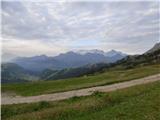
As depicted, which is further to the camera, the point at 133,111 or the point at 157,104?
the point at 157,104

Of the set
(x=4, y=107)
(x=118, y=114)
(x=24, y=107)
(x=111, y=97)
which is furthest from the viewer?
(x=4, y=107)

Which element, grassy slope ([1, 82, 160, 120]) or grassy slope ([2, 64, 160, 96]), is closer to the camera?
grassy slope ([1, 82, 160, 120])

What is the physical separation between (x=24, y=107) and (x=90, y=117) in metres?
15.8

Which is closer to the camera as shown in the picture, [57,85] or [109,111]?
[109,111]

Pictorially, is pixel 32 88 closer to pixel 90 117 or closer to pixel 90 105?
pixel 90 105

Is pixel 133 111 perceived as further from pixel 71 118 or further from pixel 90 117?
pixel 71 118

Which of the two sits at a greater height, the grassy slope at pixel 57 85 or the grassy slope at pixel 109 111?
the grassy slope at pixel 57 85

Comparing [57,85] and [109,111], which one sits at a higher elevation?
[57,85]

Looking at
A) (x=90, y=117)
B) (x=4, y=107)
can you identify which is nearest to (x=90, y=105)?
(x=90, y=117)

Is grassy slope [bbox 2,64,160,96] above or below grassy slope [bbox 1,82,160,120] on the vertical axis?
above

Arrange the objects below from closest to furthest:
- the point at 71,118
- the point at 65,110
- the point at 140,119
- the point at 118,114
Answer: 1. the point at 140,119
2. the point at 118,114
3. the point at 71,118
4. the point at 65,110

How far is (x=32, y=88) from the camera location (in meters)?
72.2

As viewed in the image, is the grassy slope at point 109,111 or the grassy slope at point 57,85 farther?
the grassy slope at point 57,85

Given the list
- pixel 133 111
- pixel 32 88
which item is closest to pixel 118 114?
pixel 133 111
